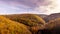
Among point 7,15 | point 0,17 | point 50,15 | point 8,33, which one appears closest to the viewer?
point 8,33

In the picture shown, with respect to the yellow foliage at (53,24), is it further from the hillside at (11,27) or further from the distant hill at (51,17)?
the hillside at (11,27)

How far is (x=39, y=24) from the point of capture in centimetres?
269

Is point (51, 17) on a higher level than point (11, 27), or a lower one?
higher

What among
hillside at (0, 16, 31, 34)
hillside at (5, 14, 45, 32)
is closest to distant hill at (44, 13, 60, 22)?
hillside at (5, 14, 45, 32)

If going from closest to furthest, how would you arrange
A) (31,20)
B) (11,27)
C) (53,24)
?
(11,27) → (53,24) → (31,20)

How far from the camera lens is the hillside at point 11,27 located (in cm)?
231

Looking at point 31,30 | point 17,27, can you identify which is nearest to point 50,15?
point 31,30

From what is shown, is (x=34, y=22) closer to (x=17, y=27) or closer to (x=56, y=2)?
(x=17, y=27)

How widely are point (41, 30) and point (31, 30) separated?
15cm

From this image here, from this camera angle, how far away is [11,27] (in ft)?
7.91

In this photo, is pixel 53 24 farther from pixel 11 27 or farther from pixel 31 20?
pixel 11 27

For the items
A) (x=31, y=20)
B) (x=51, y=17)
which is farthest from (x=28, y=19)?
(x=51, y=17)

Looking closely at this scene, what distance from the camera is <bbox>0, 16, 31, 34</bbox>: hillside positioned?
231 centimetres

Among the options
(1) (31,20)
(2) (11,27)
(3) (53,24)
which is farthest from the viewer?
(1) (31,20)
